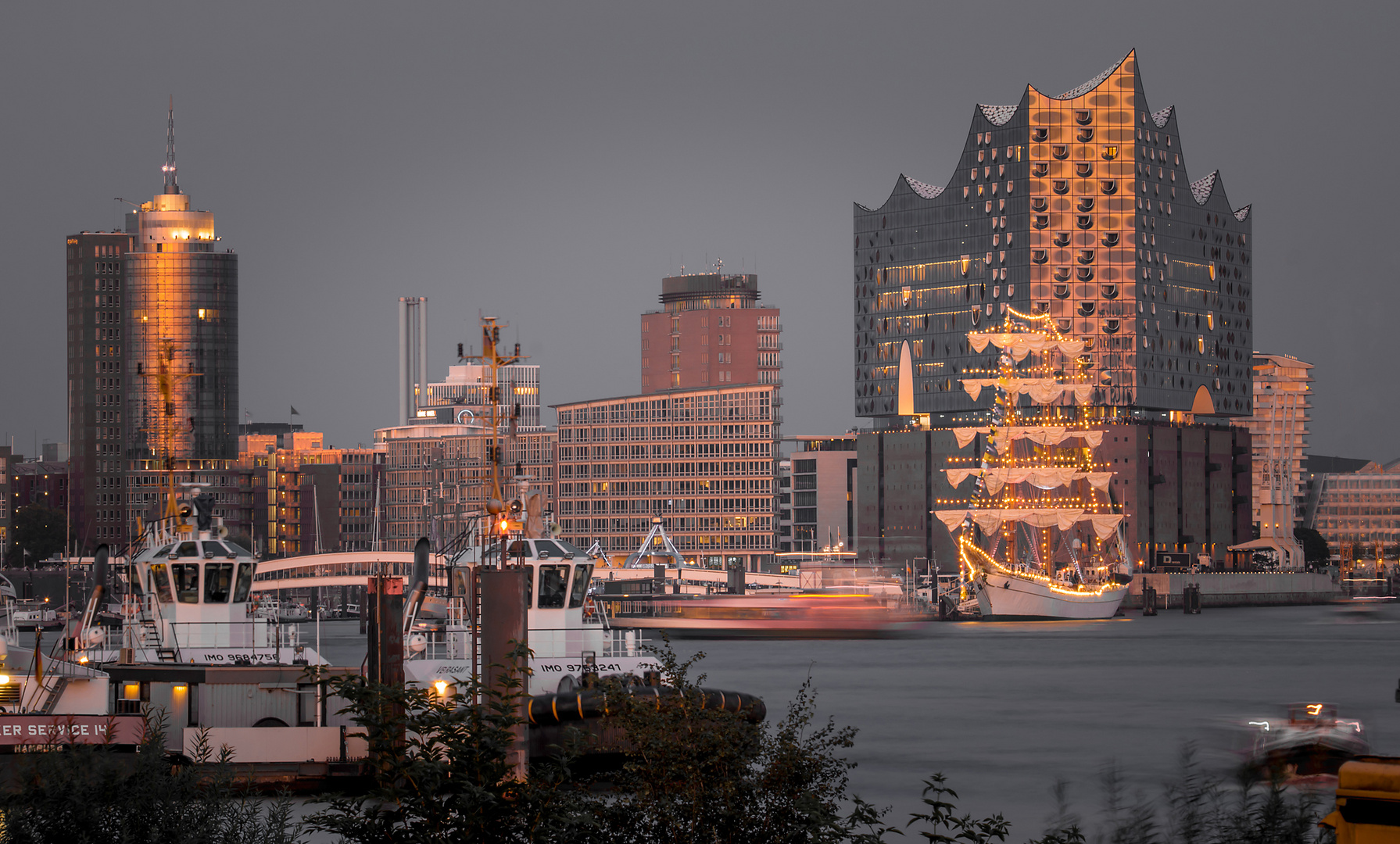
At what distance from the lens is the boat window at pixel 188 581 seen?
4956 cm

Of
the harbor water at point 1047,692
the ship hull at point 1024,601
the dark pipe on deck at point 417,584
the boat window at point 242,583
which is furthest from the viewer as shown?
the ship hull at point 1024,601

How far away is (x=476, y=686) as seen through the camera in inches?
722

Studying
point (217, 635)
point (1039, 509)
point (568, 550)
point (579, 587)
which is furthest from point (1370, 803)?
point (1039, 509)

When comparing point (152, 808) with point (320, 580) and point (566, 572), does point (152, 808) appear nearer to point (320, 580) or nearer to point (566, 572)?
point (566, 572)

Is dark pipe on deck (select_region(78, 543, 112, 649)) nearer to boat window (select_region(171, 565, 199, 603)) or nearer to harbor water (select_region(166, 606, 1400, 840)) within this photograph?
boat window (select_region(171, 565, 199, 603))

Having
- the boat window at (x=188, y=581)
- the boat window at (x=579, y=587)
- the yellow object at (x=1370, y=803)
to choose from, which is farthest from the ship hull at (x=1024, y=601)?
the yellow object at (x=1370, y=803)

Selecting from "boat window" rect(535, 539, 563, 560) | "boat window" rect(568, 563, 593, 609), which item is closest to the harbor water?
"boat window" rect(568, 563, 593, 609)

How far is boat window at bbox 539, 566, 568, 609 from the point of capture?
46094mm

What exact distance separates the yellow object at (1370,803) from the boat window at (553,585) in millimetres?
37939

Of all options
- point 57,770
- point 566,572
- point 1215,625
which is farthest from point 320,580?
point 57,770

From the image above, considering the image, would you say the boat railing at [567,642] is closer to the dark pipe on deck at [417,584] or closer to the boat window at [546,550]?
the boat window at [546,550]

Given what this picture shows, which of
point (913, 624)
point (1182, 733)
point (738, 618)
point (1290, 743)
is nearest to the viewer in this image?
point (1290, 743)

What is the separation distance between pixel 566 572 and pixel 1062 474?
137 meters

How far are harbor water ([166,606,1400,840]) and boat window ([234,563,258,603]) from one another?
17.1 meters
